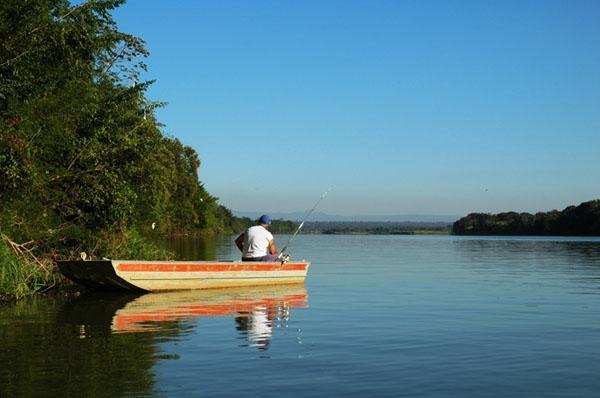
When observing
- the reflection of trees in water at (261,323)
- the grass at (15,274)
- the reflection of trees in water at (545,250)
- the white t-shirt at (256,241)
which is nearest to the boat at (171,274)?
the white t-shirt at (256,241)

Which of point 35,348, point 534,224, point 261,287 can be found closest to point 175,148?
point 534,224

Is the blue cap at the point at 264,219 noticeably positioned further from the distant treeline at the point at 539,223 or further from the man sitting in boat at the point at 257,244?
the distant treeline at the point at 539,223

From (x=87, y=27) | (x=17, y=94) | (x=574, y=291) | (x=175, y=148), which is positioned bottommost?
(x=574, y=291)

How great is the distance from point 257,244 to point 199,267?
7.64 feet

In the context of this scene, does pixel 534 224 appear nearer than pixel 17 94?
No

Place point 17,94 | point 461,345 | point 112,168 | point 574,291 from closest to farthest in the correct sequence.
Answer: point 461,345, point 17,94, point 112,168, point 574,291

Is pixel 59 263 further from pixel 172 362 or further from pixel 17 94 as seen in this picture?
pixel 172 362

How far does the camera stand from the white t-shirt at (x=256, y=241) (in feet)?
75.6

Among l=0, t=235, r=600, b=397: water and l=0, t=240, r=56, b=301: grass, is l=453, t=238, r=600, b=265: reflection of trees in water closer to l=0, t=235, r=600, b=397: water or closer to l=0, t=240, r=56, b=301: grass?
l=0, t=235, r=600, b=397: water

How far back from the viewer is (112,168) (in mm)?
21250

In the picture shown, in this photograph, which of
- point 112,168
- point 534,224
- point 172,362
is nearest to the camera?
point 172,362

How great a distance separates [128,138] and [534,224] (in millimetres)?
106368

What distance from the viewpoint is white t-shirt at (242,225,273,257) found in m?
23.0

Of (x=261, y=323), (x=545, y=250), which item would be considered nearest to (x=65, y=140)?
(x=261, y=323)
